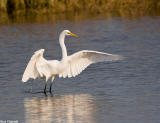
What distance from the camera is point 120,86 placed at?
1170 centimetres

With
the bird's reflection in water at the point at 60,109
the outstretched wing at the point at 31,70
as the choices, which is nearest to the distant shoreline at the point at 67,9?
the outstretched wing at the point at 31,70

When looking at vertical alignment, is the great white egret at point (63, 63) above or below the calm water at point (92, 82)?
above

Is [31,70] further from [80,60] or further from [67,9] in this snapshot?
[67,9]

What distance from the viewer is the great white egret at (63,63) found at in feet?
36.8

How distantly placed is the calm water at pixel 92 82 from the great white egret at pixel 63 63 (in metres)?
0.43

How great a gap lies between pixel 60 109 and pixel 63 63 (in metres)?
1.83

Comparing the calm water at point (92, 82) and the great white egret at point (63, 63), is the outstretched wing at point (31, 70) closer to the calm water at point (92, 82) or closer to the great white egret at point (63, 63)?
the great white egret at point (63, 63)

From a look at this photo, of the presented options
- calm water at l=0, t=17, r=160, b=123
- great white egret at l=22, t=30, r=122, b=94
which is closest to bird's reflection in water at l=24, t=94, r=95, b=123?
calm water at l=0, t=17, r=160, b=123

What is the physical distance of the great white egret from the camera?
1122 centimetres

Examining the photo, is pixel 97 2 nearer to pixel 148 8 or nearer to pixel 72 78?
pixel 148 8

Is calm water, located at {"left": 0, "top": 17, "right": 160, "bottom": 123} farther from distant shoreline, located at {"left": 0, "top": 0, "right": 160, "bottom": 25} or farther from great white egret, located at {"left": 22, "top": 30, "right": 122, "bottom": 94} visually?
distant shoreline, located at {"left": 0, "top": 0, "right": 160, "bottom": 25}

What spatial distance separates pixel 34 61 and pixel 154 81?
2.88m

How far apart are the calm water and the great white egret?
0.43m

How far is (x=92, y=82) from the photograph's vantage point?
40.8 ft
